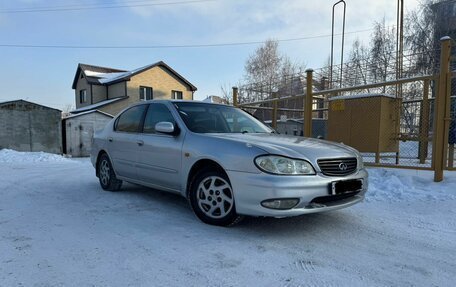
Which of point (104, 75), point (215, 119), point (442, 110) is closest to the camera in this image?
point (215, 119)

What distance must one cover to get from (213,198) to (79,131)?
1568 cm

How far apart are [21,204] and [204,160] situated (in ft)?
10.1

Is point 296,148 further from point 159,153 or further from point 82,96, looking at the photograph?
point 82,96

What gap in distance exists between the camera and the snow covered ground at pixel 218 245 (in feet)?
8.89

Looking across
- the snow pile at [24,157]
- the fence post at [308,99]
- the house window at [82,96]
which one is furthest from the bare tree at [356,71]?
the house window at [82,96]

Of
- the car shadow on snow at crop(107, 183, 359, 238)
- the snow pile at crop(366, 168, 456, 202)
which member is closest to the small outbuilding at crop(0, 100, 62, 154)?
the car shadow on snow at crop(107, 183, 359, 238)

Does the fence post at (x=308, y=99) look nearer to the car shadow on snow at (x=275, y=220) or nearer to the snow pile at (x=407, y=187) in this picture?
the snow pile at (x=407, y=187)

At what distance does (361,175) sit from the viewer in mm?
4031

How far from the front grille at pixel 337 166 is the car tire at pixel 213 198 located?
1031mm

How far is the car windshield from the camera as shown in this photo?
14.9 ft

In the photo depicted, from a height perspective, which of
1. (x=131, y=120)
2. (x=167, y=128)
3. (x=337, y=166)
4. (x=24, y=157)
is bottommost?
(x=24, y=157)

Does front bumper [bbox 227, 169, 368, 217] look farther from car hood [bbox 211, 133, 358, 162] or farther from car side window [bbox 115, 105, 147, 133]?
car side window [bbox 115, 105, 147, 133]

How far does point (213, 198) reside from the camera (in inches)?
153

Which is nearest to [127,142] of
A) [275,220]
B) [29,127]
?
[275,220]
